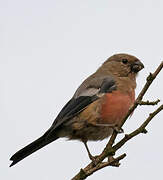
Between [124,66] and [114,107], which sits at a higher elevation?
[124,66]

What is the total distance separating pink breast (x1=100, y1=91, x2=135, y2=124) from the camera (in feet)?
21.2

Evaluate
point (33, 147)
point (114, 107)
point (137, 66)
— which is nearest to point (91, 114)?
point (114, 107)

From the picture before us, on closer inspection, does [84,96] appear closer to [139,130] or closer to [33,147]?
[33,147]

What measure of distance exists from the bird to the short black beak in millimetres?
652

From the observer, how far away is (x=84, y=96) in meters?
6.75

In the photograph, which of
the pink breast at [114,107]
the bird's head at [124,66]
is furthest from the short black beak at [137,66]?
the pink breast at [114,107]

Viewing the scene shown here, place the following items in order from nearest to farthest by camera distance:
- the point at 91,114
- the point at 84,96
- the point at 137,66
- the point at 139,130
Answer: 1. the point at 139,130
2. the point at 91,114
3. the point at 84,96
4. the point at 137,66

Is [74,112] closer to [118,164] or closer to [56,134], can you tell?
[56,134]

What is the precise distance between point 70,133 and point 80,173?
286 centimetres

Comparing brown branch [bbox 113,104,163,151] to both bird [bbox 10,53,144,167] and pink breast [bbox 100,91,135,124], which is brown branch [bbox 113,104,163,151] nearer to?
bird [bbox 10,53,144,167]

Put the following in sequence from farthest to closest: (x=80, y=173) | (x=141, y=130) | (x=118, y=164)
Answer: (x=118, y=164)
(x=141, y=130)
(x=80, y=173)

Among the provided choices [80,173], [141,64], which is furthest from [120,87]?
[80,173]

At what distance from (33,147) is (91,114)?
3.60 feet

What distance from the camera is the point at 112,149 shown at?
423cm
